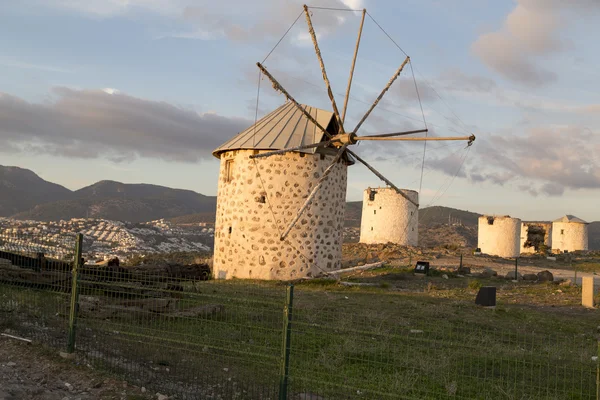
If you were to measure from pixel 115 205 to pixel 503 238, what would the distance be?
9318cm

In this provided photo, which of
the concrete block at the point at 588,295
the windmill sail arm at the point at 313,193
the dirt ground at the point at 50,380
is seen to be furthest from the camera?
the windmill sail arm at the point at 313,193

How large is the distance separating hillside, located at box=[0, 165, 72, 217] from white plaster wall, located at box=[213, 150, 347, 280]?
120m

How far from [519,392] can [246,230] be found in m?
13.6

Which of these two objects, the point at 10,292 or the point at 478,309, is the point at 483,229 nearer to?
the point at 478,309

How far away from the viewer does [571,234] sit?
52094 millimetres

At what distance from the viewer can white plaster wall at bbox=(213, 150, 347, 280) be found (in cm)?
2014

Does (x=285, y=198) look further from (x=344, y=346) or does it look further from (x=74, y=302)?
(x=74, y=302)

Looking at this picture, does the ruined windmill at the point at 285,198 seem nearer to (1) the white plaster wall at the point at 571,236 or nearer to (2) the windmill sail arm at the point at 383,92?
(2) the windmill sail arm at the point at 383,92

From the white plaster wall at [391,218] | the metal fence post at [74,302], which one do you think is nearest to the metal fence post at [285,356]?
the metal fence post at [74,302]

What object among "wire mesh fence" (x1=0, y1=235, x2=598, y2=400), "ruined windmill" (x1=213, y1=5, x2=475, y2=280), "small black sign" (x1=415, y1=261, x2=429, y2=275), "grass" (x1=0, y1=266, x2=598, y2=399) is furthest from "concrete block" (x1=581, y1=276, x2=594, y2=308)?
"small black sign" (x1=415, y1=261, x2=429, y2=275)

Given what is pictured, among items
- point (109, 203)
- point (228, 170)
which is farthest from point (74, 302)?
point (109, 203)

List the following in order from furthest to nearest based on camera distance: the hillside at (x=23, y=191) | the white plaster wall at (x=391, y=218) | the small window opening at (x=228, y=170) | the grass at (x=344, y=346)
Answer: the hillside at (x=23, y=191)
the white plaster wall at (x=391, y=218)
the small window opening at (x=228, y=170)
the grass at (x=344, y=346)

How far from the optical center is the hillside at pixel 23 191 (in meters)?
132

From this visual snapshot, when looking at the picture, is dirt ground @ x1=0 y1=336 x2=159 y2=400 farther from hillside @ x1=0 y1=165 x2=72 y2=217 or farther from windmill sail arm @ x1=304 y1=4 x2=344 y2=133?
hillside @ x1=0 y1=165 x2=72 y2=217
